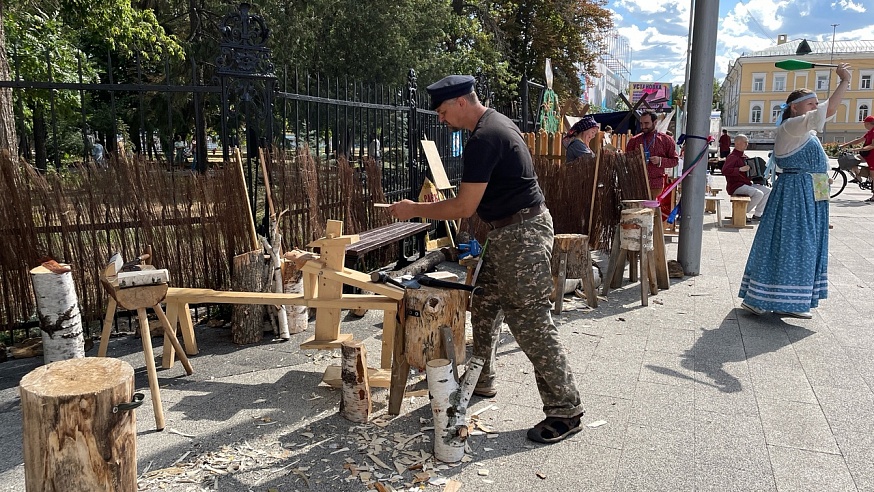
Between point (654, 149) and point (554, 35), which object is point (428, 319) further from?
point (554, 35)

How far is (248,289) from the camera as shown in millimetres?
4996

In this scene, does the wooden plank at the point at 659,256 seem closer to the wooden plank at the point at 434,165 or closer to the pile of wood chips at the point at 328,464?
the wooden plank at the point at 434,165

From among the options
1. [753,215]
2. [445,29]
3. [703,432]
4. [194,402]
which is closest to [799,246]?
[703,432]

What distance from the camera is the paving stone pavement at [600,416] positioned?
3.12 metres

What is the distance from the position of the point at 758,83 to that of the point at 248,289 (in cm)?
Result: 8173

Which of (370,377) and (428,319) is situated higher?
(428,319)

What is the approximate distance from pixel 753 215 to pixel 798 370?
9.53 meters

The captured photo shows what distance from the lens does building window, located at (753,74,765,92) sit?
73.3m

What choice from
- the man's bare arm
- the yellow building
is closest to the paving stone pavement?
the man's bare arm

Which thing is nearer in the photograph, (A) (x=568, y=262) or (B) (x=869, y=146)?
(A) (x=568, y=262)

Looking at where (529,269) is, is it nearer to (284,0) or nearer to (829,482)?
(829,482)

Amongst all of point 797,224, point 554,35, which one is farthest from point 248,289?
point 554,35

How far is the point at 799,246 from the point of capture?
212 inches

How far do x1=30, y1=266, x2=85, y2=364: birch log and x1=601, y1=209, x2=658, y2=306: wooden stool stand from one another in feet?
16.1
